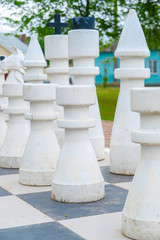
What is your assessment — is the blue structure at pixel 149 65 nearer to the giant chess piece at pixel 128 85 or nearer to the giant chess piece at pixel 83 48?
the giant chess piece at pixel 83 48

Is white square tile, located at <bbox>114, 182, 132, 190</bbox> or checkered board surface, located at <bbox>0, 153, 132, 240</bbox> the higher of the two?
checkered board surface, located at <bbox>0, 153, 132, 240</bbox>

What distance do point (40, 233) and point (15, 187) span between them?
1.27 meters

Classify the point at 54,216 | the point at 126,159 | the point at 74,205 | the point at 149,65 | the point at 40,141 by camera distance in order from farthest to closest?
the point at 149,65 → the point at 126,159 → the point at 40,141 → the point at 74,205 → the point at 54,216

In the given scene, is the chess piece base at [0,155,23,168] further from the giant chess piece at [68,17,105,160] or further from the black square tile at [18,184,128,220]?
the black square tile at [18,184,128,220]

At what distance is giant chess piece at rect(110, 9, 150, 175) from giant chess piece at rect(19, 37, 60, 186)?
0.67 m

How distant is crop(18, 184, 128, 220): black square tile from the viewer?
329 centimetres

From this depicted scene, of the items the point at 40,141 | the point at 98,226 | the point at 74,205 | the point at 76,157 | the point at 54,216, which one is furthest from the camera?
the point at 40,141

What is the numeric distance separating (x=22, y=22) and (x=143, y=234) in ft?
51.0

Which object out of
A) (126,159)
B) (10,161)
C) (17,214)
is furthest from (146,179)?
(10,161)

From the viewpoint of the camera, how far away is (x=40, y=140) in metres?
4.24

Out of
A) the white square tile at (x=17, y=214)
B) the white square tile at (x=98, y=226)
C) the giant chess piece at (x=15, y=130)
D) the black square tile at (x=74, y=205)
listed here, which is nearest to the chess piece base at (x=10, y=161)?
the giant chess piece at (x=15, y=130)

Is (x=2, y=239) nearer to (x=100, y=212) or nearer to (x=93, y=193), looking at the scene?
(x=100, y=212)

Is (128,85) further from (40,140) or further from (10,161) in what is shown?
(10,161)

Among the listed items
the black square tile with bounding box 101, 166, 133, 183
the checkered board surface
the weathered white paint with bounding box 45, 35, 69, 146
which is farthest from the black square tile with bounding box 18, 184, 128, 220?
the weathered white paint with bounding box 45, 35, 69, 146
